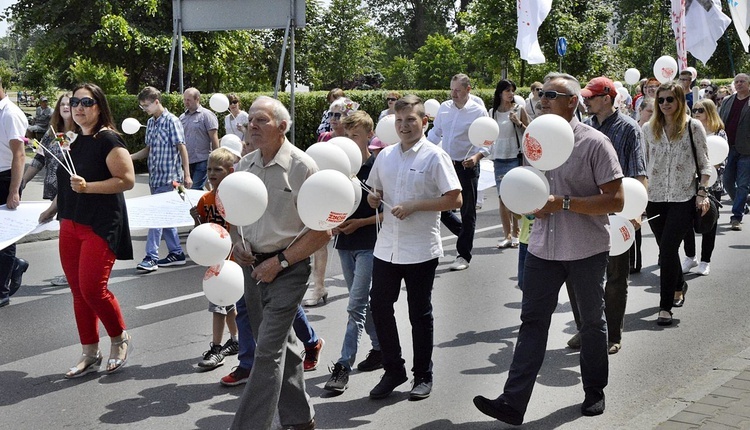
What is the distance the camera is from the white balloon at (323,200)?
4.37 m

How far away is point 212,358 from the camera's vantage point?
6176 mm

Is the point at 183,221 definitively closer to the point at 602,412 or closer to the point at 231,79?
the point at 602,412

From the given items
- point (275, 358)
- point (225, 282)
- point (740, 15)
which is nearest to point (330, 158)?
point (225, 282)

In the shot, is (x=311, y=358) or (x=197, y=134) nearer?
(x=311, y=358)

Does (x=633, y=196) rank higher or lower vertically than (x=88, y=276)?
higher

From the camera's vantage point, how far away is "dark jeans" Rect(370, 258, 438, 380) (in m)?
5.42

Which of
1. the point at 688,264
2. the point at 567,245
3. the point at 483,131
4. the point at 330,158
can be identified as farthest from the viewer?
the point at 688,264

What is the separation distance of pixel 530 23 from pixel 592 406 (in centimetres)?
899

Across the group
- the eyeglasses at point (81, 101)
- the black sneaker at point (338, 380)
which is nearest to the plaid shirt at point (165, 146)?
the eyeglasses at point (81, 101)

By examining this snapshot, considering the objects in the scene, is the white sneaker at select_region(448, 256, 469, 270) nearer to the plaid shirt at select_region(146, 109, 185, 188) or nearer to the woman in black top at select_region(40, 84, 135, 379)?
the plaid shirt at select_region(146, 109, 185, 188)

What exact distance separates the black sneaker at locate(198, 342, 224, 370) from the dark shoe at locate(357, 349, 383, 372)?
934mm

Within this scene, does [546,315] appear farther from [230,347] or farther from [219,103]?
[219,103]

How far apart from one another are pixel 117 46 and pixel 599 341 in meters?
20.9

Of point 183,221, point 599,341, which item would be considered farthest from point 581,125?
point 183,221
